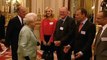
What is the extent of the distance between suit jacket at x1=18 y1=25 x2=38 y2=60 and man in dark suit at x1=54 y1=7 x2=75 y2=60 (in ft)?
3.90

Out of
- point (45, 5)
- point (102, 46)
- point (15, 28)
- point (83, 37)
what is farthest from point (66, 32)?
point (45, 5)

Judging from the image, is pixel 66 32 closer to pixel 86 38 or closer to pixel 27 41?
pixel 86 38

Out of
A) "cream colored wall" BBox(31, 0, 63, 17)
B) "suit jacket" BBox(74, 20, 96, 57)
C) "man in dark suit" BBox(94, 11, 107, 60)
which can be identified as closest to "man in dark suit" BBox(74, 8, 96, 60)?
"suit jacket" BBox(74, 20, 96, 57)

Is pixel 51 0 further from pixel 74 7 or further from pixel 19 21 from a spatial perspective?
pixel 19 21

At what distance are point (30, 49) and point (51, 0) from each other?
848 centimetres

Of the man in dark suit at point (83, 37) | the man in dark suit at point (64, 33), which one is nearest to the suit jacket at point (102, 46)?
the man in dark suit at point (83, 37)

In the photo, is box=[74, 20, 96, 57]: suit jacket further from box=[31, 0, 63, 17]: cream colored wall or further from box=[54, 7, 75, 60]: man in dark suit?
A: box=[31, 0, 63, 17]: cream colored wall

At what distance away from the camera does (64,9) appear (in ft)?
19.3

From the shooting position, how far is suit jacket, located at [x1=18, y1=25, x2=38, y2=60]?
4688 millimetres

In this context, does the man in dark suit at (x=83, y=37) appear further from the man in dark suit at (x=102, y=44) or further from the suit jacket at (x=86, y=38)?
the man in dark suit at (x=102, y=44)

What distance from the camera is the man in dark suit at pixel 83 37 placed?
516cm

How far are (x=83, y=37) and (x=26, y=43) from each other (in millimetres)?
1134

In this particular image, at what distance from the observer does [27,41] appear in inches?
186

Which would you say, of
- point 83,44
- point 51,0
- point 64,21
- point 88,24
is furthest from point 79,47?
point 51,0
